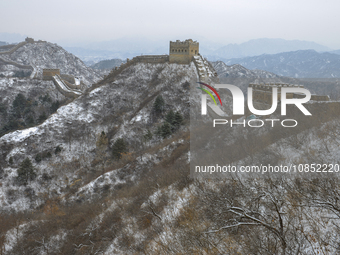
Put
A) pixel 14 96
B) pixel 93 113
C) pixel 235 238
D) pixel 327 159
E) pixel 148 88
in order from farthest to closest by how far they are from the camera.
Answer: pixel 14 96 → pixel 148 88 → pixel 93 113 → pixel 327 159 → pixel 235 238

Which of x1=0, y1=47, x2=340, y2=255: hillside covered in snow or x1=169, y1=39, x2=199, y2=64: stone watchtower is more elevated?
x1=169, y1=39, x2=199, y2=64: stone watchtower

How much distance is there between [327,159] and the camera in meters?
15.9

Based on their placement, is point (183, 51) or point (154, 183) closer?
point (154, 183)

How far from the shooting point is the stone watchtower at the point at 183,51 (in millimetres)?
47225

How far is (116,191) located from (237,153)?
1546cm

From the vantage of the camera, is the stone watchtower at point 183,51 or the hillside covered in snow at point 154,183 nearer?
the hillside covered in snow at point 154,183

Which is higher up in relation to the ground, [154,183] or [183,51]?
[183,51]

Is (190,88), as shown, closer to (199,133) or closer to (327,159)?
(199,133)

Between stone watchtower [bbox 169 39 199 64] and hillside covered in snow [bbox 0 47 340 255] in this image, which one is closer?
hillside covered in snow [bbox 0 47 340 255]

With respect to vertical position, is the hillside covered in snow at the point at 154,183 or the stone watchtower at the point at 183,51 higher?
the stone watchtower at the point at 183,51

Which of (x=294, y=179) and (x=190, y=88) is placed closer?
(x=294, y=179)

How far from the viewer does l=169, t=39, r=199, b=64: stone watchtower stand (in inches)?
1859

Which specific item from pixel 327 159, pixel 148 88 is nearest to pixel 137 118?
pixel 148 88

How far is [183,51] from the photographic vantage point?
4766 centimetres
